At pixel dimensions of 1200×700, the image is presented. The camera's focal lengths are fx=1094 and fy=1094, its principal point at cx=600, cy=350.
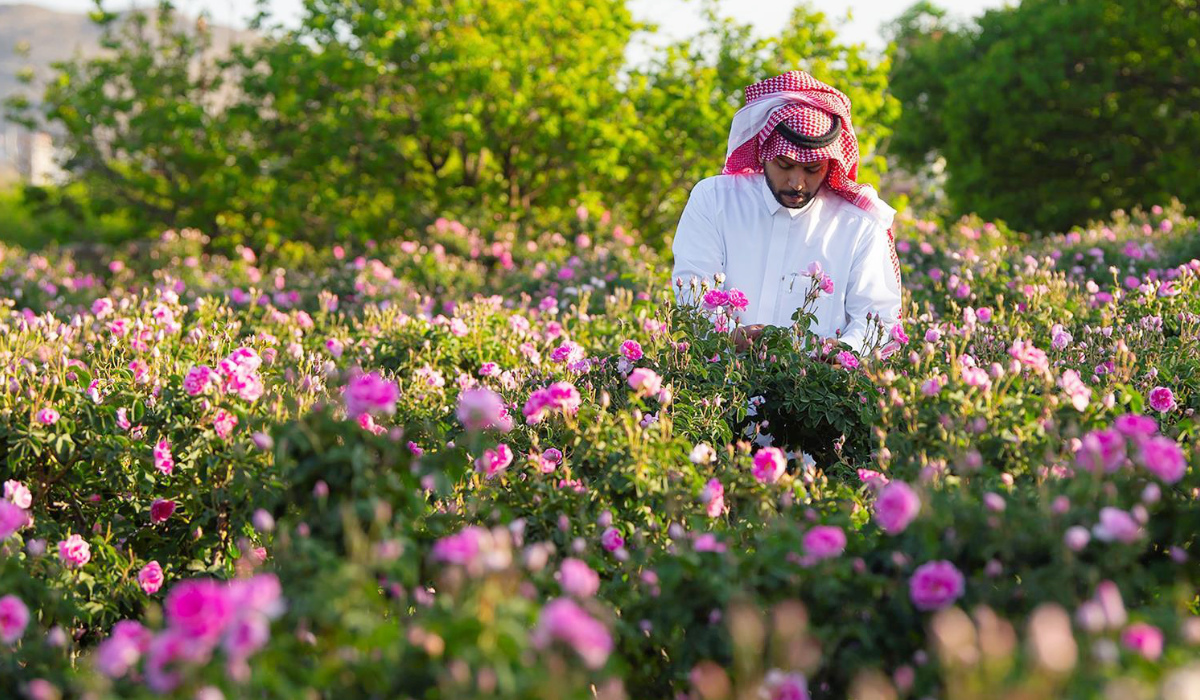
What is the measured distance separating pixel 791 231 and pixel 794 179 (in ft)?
0.78

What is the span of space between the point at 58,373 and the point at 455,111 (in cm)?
712

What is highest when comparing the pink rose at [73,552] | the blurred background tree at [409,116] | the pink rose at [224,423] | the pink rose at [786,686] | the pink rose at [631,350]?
the pink rose at [786,686]

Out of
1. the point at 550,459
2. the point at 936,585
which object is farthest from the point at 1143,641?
the point at 550,459

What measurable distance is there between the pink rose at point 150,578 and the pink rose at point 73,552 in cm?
15

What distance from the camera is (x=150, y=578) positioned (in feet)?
9.71

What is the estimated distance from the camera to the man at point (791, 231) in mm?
4383

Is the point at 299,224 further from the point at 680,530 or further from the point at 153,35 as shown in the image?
the point at 680,530

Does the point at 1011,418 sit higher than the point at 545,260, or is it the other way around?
the point at 1011,418

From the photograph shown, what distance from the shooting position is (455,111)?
33.6ft

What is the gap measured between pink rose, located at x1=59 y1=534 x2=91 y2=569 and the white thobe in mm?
2406

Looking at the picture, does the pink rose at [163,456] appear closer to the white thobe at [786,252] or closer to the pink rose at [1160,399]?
the white thobe at [786,252]

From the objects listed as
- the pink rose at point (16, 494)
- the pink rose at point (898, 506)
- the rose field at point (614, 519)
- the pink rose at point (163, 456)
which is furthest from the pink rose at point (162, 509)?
the pink rose at point (898, 506)

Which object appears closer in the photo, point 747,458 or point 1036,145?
point 747,458

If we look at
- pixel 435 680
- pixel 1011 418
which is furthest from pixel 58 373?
pixel 1011 418
